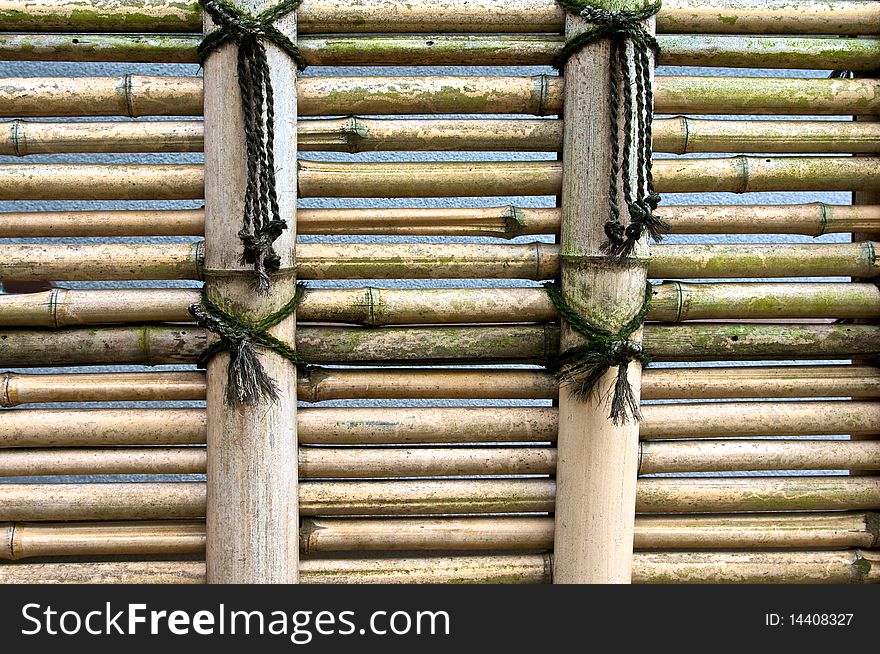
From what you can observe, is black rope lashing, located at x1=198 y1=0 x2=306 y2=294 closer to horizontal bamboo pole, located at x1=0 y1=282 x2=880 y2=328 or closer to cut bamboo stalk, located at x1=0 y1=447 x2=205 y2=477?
horizontal bamboo pole, located at x1=0 y1=282 x2=880 y2=328

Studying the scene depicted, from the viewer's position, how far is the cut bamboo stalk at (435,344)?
1.86 metres

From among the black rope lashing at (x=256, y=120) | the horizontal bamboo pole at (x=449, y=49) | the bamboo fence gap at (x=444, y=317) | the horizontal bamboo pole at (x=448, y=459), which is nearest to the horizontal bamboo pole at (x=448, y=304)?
the bamboo fence gap at (x=444, y=317)

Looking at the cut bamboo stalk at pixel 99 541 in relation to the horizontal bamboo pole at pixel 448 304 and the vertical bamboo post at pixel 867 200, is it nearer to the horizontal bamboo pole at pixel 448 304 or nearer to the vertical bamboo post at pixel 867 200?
the horizontal bamboo pole at pixel 448 304

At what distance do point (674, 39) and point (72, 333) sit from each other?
1793mm

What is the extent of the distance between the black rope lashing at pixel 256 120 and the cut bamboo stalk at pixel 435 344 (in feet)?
0.95

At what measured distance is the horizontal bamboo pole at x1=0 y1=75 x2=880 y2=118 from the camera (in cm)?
183

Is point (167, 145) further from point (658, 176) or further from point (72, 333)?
point (658, 176)

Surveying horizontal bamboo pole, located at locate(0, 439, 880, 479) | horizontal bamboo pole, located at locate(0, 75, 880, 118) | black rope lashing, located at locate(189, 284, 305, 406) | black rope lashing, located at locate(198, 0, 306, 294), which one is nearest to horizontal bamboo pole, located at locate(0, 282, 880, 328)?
black rope lashing, located at locate(189, 284, 305, 406)

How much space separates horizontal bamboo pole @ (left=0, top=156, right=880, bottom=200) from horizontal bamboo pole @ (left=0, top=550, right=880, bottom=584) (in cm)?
100

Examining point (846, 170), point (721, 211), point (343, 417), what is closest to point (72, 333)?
point (343, 417)

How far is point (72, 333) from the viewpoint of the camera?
6.12 ft

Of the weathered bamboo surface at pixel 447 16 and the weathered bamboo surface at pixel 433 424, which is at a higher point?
the weathered bamboo surface at pixel 447 16

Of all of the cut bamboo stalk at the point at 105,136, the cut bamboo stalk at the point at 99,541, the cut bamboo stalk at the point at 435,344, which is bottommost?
the cut bamboo stalk at the point at 99,541

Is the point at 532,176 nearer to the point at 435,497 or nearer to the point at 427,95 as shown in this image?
the point at 427,95
